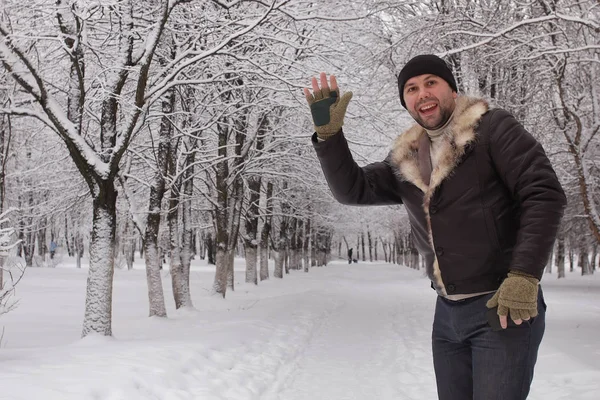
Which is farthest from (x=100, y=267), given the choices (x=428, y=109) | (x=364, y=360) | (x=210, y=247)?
(x=210, y=247)

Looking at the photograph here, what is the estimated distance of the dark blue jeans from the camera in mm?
1899

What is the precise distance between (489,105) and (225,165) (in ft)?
41.8

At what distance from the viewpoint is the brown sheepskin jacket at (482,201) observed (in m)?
1.80

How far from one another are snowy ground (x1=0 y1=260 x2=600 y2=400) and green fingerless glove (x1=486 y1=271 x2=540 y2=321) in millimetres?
3564

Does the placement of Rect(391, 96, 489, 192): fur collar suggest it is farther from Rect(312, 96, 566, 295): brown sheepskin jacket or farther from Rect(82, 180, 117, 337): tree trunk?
Rect(82, 180, 117, 337): tree trunk

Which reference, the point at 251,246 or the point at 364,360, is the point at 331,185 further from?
the point at 251,246

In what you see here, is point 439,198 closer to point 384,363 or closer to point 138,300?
point 384,363

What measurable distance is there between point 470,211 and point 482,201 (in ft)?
0.19

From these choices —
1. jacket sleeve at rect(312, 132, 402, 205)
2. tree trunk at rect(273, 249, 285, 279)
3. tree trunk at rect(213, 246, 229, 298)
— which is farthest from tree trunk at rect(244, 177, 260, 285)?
jacket sleeve at rect(312, 132, 402, 205)

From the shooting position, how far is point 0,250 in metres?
4.67

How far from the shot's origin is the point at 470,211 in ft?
6.57

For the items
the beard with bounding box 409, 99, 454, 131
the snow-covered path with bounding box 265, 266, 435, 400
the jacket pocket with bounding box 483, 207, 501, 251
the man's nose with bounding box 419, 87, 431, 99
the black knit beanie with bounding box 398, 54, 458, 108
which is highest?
the black knit beanie with bounding box 398, 54, 458, 108

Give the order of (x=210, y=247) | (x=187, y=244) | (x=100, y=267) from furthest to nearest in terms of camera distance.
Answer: (x=210, y=247)
(x=187, y=244)
(x=100, y=267)

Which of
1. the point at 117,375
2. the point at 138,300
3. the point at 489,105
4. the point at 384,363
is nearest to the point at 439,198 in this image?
the point at 489,105
